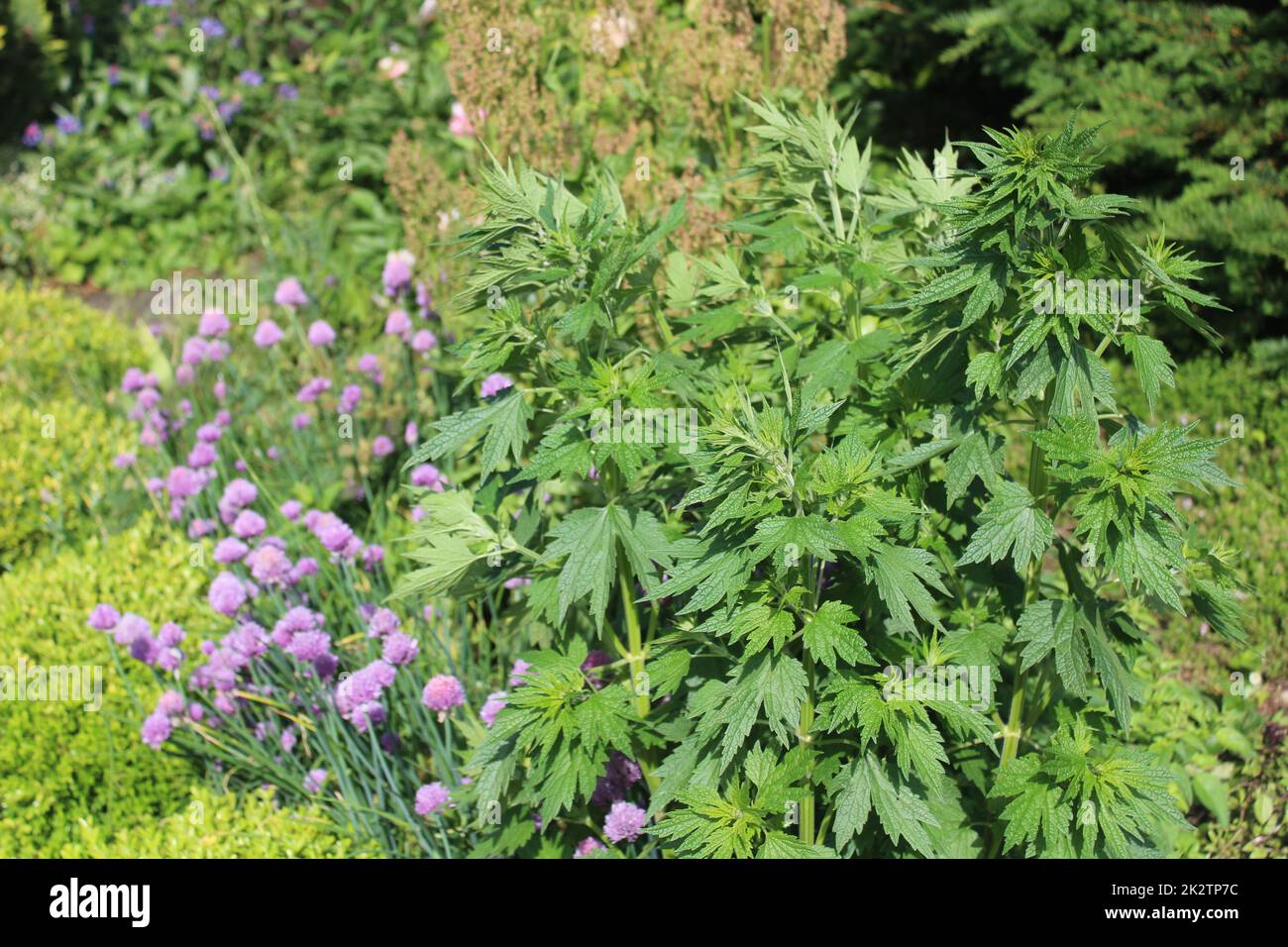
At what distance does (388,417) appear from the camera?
4477 millimetres

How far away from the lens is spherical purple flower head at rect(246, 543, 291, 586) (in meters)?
3.30

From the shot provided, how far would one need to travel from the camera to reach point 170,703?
326 cm

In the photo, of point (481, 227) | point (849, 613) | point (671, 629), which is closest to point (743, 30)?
point (481, 227)

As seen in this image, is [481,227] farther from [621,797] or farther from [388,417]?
[388,417]

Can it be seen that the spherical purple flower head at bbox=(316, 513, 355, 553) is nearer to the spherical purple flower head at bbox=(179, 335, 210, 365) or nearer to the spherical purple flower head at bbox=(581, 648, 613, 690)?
the spherical purple flower head at bbox=(581, 648, 613, 690)

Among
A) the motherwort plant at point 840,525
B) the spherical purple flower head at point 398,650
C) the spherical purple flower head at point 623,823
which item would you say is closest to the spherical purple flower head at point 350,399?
the spherical purple flower head at point 398,650

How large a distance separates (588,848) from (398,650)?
2.22 feet

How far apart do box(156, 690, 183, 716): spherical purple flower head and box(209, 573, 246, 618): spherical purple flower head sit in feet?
0.84

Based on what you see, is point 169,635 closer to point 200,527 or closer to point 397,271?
point 200,527

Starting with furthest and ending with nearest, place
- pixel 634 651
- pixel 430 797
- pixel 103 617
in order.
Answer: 1. pixel 103 617
2. pixel 430 797
3. pixel 634 651

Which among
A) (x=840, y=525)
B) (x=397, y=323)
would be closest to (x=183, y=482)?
(x=397, y=323)

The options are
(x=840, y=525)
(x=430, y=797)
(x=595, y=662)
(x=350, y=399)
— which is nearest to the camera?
(x=840, y=525)

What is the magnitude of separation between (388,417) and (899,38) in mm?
3247

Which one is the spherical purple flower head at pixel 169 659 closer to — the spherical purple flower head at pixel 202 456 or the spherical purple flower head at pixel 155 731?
the spherical purple flower head at pixel 155 731
